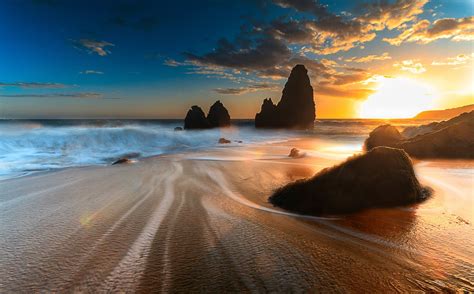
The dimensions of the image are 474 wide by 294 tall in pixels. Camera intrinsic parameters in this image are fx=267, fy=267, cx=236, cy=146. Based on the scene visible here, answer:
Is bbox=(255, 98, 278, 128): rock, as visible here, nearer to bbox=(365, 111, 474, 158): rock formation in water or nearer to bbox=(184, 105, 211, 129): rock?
bbox=(184, 105, 211, 129): rock

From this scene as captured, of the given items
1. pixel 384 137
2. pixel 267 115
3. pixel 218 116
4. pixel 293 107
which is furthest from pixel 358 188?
pixel 293 107

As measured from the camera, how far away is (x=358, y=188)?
545cm

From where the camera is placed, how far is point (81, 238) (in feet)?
12.8

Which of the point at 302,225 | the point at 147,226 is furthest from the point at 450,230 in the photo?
the point at 147,226

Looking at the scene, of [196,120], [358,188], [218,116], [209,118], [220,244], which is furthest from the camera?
[209,118]

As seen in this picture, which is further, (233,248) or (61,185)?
(61,185)

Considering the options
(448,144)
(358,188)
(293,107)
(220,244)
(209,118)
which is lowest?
(220,244)

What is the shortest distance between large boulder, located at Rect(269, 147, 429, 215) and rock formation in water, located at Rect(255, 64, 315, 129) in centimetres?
8896

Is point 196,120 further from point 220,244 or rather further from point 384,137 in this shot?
point 220,244

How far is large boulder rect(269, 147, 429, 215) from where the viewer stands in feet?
17.1

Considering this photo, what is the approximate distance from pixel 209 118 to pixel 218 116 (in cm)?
270

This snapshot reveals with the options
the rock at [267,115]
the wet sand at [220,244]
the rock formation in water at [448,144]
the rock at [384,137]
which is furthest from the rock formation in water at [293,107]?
the wet sand at [220,244]

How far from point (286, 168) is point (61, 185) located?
7.47 metres

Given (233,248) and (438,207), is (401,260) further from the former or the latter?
(438,207)
